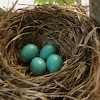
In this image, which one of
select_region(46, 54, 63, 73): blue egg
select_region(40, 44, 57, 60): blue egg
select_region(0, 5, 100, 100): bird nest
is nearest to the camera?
select_region(0, 5, 100, 100): bird nest

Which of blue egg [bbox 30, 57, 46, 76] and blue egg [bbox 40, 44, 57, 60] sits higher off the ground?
blue egg [bbox 40, 44, 57, 60]

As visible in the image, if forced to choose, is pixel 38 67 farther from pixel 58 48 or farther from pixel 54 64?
pixel 58 48

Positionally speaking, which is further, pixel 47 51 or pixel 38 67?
pixel 47 51

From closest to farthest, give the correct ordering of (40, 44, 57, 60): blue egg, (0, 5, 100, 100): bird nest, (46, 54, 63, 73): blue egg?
(0, 5, 100, 100): bird nest → (46, 54, 63, 73): blue egg → (40, 44, 57, 60): blue egg

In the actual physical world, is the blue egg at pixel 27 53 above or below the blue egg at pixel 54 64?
above

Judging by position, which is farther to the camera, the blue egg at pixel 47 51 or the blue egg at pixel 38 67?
the blue egg at pixel 47 51

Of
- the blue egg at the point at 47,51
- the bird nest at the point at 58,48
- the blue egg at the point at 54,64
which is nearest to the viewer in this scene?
the bird nest at the point at 58,48

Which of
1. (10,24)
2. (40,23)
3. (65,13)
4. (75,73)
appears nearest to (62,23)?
(65,13)

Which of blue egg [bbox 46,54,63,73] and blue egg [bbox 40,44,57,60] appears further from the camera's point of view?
blue egg [bbox 40,44,57,60]

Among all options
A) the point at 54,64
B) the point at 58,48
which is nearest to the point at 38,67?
the point at 54,64

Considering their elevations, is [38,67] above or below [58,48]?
below
